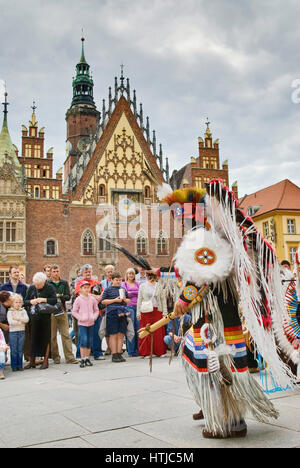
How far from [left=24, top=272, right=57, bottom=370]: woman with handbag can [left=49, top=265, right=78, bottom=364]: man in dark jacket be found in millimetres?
356

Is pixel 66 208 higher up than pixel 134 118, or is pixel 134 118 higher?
pixel 134 118

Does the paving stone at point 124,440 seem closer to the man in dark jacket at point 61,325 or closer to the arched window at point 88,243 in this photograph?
the man in dark jacket at point 61,325

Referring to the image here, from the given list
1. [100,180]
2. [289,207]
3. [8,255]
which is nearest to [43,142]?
[100,180]

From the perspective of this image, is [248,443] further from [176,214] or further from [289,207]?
[289,207]

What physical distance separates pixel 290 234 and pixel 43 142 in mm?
19070

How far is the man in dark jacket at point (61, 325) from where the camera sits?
799cm

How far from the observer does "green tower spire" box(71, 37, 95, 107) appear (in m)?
42.3

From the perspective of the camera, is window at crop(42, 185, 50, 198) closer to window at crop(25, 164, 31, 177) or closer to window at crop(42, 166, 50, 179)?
window at crop(42, 166, 50, 179)

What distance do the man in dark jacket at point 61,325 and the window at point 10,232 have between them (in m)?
19.5

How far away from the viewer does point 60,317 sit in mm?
8109

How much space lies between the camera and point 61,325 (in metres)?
8.09

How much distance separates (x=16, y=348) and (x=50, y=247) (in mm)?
20920
